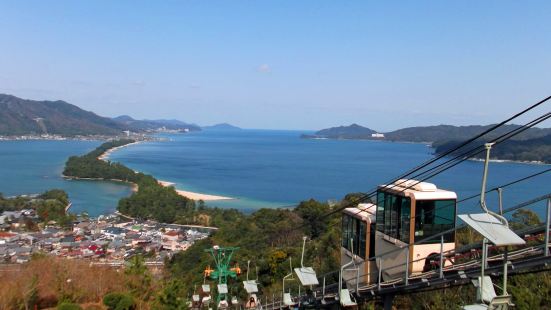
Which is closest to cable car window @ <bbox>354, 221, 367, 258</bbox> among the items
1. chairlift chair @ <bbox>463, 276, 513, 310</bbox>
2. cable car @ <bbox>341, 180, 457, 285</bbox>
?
cable car @ <bbox>341, 180, 457, 285</bbox>

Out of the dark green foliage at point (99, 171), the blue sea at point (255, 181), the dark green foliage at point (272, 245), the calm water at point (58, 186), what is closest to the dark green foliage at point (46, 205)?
the calm water at point (58, 186)

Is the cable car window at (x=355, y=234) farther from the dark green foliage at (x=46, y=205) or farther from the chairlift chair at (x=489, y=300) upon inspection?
the dark green foliage at (x=46, y=205)

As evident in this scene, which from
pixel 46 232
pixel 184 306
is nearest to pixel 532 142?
pixel 46 232

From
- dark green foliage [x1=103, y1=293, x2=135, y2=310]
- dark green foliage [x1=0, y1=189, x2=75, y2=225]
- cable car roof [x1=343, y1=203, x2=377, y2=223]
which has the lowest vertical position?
dark green foliage [x1=0, y1=189, x2=75, y2=225]

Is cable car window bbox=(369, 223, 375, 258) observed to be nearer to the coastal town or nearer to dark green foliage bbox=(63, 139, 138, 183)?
the coastal town

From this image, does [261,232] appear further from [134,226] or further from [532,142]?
[532,142]

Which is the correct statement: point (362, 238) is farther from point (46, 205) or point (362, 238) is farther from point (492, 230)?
point (46, 205)

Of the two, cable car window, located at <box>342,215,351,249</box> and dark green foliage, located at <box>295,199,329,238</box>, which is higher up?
cable car window, located at <box>342,215,351,249</box>
